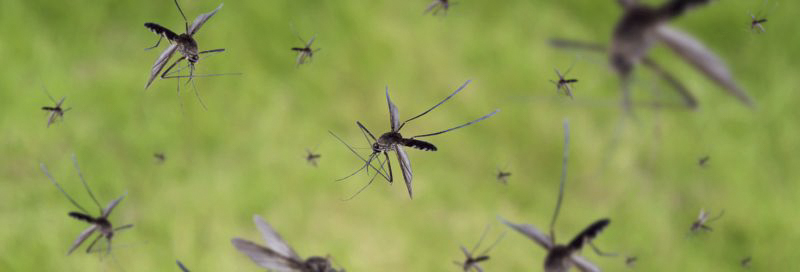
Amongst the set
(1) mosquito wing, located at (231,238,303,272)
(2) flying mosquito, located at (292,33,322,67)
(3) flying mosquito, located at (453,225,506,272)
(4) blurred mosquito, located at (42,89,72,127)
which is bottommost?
(1) mosquito wing, located at (231,238,303,272)

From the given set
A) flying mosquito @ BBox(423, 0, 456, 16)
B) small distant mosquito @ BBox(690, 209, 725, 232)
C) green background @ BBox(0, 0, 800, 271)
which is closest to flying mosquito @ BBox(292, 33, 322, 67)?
green background @ BBox(0, 0, 800, 271)

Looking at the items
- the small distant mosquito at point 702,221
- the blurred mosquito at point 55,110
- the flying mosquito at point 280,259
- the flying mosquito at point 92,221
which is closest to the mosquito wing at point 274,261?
the flying mosquito at point 280,259

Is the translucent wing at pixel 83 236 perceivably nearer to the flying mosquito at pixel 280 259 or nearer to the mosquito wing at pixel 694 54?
the flying mosquito at pixel 280 259


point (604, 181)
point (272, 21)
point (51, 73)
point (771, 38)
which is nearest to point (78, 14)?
point (51, 73)

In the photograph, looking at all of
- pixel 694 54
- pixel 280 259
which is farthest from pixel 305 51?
pixel 694 54

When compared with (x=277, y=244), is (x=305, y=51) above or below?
above

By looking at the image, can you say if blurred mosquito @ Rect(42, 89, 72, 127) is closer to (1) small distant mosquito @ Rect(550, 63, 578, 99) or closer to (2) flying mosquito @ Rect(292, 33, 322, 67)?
(2) flying mosquito @ Rect(292, 33, 322, 67)

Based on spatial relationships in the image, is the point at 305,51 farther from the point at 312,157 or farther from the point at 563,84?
the point at 563,84
